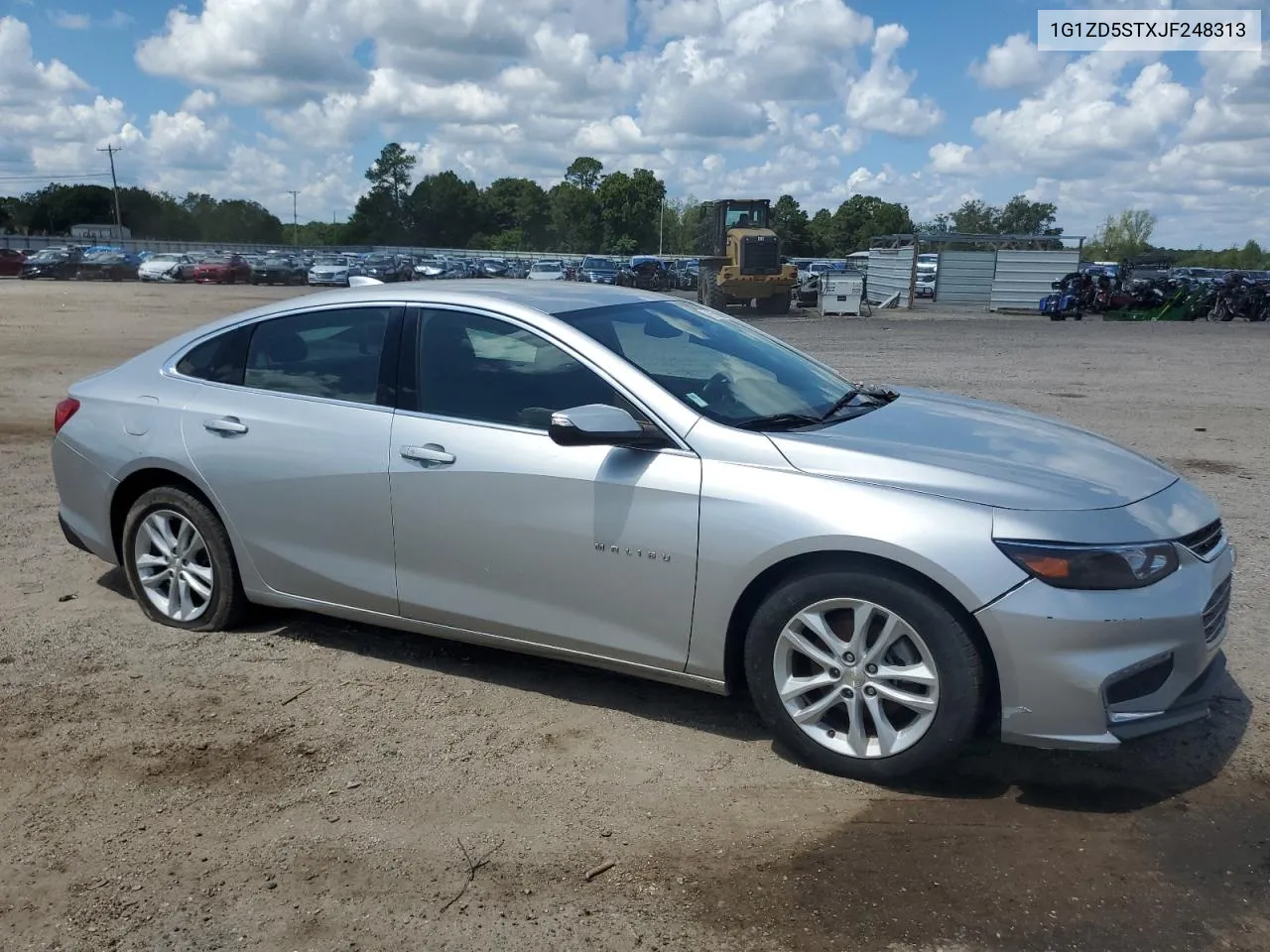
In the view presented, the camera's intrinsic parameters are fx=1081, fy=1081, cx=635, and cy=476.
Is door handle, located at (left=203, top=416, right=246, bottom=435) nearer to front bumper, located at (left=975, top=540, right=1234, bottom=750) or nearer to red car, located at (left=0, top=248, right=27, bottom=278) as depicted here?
front bumper, located at (left=975, top=540, right=1234, bottom=750)

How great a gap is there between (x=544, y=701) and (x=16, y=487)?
542 centimetres

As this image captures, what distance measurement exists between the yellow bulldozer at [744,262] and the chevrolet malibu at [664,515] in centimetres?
2855

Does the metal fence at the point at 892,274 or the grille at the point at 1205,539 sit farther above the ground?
the grille at the point at 1205,539

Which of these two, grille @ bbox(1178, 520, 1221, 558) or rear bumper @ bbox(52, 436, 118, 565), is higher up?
grille @ bbox(1178, 520, 1221, 558)

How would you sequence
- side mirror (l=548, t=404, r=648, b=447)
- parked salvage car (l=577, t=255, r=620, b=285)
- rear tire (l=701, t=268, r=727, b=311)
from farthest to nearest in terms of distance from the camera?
parked salvage car (l=577, t=255, r=620, b=285) → rear tire (l=701, t=268, r=727, b=311) → side mirror (l=548, t=404, r=648, b=447)

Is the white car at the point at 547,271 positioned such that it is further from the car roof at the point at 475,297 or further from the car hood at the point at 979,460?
the car hood at the point at 979,460

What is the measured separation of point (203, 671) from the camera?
4652mm

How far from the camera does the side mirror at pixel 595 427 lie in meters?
3.79

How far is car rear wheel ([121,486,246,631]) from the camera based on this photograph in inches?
193

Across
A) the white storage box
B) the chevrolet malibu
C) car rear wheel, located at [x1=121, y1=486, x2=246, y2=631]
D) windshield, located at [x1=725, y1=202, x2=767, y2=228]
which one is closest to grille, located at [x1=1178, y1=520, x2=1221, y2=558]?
the chevrolet malibu

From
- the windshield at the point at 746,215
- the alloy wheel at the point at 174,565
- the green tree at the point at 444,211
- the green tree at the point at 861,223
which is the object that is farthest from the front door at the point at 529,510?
the green tree at the point at 444,211

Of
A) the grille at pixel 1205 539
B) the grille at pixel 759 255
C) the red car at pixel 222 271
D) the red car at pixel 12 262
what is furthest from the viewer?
the red car at pixel 12 262

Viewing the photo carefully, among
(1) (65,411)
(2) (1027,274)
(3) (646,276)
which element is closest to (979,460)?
(1) (65,411)

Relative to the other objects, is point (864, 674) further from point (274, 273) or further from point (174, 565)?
point (274, 273)
